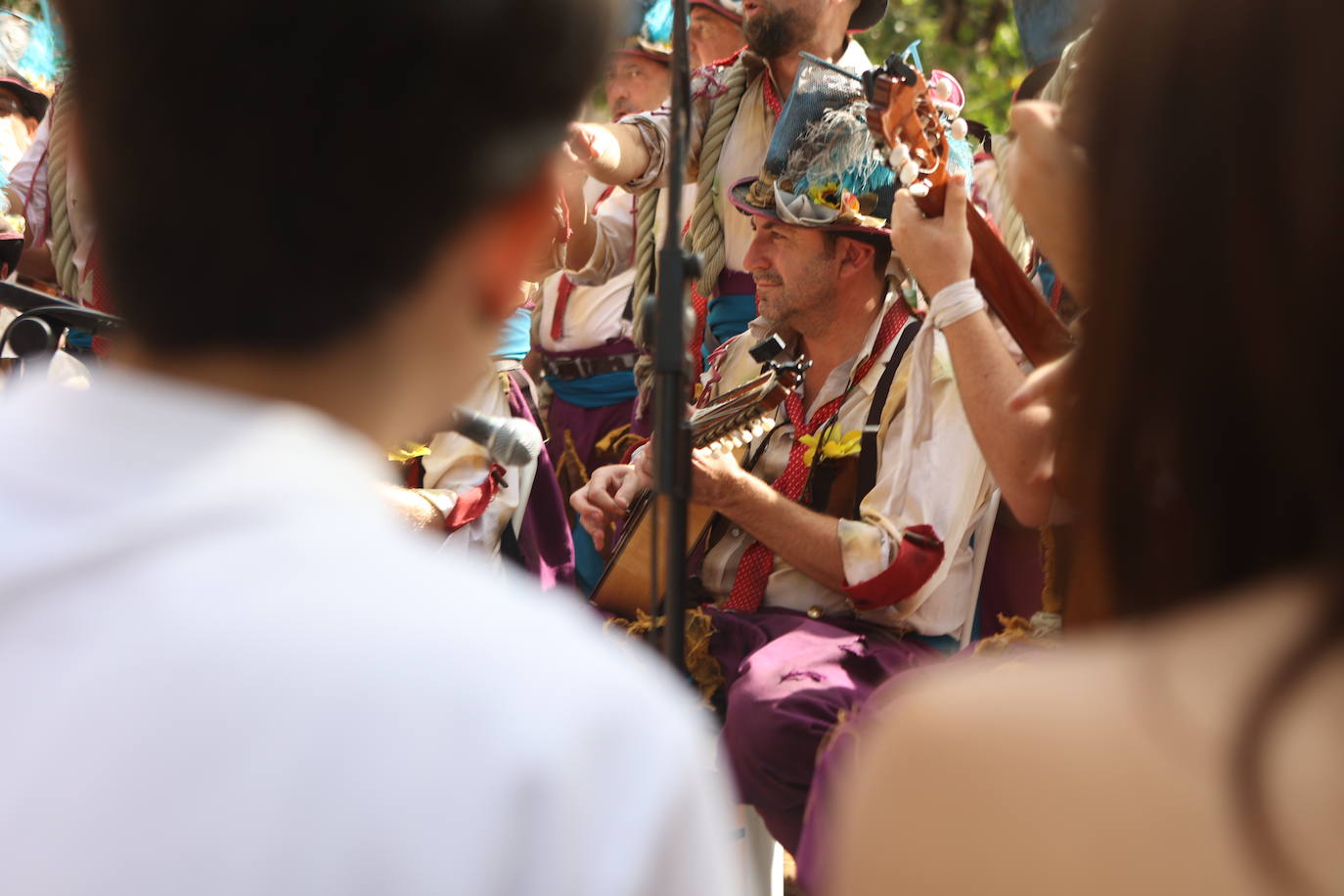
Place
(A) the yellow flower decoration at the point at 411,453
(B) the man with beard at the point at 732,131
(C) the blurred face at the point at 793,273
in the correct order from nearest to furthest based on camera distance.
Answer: (C) the blurred face at the point at 793,273
(B) the man with beard at the point at 732,131
(A) the yellow flower decoration at the point at 411,453

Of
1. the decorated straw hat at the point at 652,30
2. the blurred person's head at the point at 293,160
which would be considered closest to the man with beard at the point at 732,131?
the decorated straw hat at the point at 652,30

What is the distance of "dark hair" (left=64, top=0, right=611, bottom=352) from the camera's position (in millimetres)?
722

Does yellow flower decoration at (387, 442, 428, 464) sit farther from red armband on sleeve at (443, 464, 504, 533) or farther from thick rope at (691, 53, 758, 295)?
thick rope at (691, 53, 758, 295)

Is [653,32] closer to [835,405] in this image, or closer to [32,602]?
[835,405]

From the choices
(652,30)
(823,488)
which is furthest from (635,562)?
(652,30)

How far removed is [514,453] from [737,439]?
171 centimetres

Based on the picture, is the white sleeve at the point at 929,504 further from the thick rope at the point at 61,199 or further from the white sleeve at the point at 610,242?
the thick rope at the point at 61,199

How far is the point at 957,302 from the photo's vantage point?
2.32 m

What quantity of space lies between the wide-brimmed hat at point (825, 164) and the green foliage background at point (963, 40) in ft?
16.9

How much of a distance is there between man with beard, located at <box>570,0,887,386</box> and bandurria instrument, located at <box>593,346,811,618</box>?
1.41 feet

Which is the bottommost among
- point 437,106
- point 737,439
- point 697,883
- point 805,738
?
point 805,738

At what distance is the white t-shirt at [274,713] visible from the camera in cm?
62

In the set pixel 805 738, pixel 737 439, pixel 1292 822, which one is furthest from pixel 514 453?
pixel 737 439

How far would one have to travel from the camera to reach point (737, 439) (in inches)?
116
